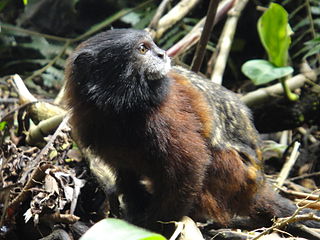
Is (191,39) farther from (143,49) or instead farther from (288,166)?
(143,49)

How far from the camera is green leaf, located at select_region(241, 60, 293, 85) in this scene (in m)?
4.78

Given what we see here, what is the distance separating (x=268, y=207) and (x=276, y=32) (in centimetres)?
189

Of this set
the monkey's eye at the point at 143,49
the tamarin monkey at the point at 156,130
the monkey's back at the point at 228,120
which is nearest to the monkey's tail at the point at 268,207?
the tamarin monkey at the point at 156,130

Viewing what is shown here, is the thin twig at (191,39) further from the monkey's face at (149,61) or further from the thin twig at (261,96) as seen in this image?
the monkey's face at (149,61)

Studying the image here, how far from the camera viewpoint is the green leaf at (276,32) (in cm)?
478

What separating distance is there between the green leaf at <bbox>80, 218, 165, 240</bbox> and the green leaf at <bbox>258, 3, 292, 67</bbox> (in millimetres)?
3496

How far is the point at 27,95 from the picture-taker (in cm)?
482

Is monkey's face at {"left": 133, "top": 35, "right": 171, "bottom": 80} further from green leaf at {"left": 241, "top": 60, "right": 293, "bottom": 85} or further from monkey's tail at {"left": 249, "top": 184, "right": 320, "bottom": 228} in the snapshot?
green leaf at {"left": 241, "top": 60, "right": 293, "bottom": 85}

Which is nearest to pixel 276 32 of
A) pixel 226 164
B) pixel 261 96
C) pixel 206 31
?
pixel 206 31

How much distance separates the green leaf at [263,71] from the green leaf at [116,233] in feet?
10.5

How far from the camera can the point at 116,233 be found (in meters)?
1.83

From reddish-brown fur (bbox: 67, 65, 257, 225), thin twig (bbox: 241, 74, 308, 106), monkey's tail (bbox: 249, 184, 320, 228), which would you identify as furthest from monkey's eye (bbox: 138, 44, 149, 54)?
thin twig (bbox: 241, 74, 308, 106)

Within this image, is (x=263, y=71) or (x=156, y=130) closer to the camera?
(x=156, y=130)

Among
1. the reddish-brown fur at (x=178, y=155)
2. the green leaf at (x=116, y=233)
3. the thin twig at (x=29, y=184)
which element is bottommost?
the thin twig at (x=29, y=184)
